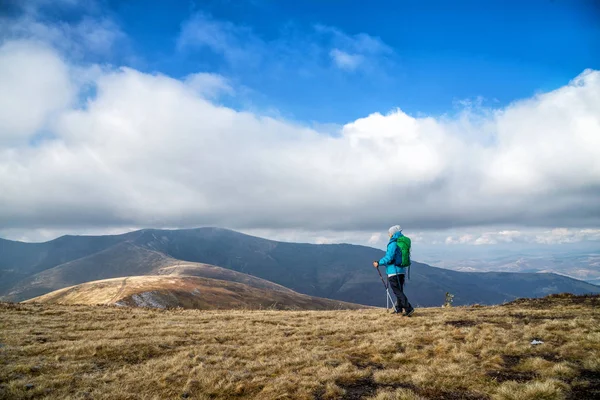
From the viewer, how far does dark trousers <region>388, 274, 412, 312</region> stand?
63.9 ft

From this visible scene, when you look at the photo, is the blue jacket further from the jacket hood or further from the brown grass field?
the brown grass field

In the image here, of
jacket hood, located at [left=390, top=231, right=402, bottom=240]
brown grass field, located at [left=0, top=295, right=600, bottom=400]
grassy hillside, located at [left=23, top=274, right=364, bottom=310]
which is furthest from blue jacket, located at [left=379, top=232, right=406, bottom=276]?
grassy hillside, located at [left=23, top=274, right=364, bottom=310]

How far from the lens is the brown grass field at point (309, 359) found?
872 centimetres

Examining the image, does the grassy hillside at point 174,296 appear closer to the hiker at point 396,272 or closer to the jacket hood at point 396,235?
the hiker at point 396,272

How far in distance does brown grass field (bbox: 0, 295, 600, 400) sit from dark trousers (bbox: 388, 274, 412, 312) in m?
1.64

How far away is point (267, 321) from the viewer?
→ 19.7m

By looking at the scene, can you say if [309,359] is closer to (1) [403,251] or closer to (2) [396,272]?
(2) [396,272]

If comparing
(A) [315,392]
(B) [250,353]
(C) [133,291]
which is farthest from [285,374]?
(C) [133,291]

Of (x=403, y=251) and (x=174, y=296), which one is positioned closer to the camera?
(x=403, y=251)

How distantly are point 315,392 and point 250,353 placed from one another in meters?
4.42

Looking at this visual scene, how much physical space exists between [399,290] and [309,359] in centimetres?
974

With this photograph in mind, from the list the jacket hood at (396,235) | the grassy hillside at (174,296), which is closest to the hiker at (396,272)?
the jacket hood at (396,235)

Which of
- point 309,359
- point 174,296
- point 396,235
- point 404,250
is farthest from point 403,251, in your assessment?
point 174,296

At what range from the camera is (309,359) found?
11438 mm
